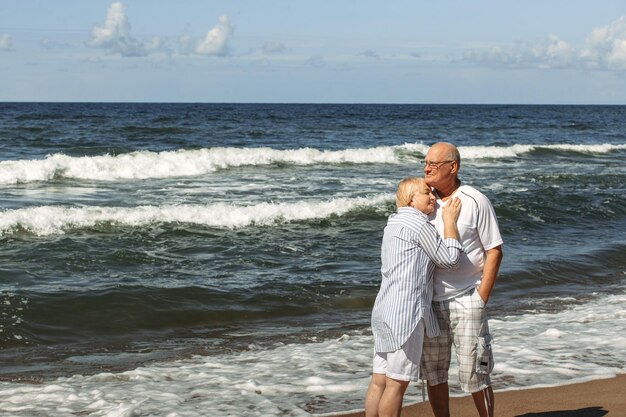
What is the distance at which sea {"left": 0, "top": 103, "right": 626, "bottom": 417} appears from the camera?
21.1ft

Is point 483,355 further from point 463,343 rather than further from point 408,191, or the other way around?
point 408,191

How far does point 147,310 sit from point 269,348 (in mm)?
1934

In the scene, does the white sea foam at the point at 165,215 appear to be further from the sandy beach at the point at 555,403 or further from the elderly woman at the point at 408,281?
the elderly woman at the point at 408,281

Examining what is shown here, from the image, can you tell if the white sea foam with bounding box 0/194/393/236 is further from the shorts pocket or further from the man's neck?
the shorts pocket

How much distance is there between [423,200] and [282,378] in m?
2.61

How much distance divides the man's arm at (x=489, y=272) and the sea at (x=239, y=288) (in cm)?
165

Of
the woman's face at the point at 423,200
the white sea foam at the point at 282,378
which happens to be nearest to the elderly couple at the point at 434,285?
the woman's face at the point at 423,200

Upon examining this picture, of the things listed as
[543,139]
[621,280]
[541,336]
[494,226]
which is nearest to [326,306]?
[541,336]

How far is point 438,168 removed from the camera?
4.59 metres

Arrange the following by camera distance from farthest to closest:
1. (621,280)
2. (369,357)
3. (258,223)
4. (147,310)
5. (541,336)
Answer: (258,223), (621,280), (147,310), (541,336), (369,357)

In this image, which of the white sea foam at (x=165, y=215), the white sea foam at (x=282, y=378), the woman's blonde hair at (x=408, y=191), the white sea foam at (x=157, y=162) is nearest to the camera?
the woman's blonde hair at (x=408, y=191)

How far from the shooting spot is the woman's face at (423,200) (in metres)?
4.49

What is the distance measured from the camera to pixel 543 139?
4481cm

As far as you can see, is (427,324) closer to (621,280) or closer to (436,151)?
(436,151)
